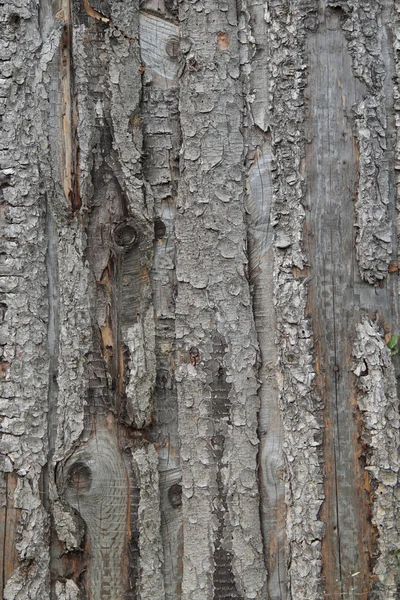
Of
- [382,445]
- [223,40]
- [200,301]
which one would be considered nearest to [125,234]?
[200,301]

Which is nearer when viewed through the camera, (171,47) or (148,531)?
(148,531)

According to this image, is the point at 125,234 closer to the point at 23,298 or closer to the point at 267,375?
the point at 23,298

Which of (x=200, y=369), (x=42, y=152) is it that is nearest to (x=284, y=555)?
(x=200, y=369)

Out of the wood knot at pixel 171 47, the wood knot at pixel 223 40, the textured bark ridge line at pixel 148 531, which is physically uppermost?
the wood knot at pixel 171 47

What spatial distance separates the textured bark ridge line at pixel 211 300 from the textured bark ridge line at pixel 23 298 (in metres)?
0.48

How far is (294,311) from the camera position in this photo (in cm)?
194

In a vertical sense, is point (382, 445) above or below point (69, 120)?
below

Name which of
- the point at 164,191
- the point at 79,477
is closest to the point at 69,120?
the point at 164,191

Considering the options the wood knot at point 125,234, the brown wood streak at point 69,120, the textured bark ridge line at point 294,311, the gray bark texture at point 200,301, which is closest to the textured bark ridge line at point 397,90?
the gray bark texture at point 200,301

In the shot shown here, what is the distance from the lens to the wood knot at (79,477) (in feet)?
6.48

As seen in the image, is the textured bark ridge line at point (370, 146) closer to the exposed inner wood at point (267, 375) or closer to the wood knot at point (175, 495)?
the exposed inner wood at point (267, 375)

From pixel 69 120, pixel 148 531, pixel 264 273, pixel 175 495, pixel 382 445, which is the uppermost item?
pixel 69 120

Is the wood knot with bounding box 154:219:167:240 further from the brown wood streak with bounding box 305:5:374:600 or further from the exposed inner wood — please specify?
the brown wood streak with bounding box 305:5:374:600

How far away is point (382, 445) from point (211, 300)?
2.37ft
